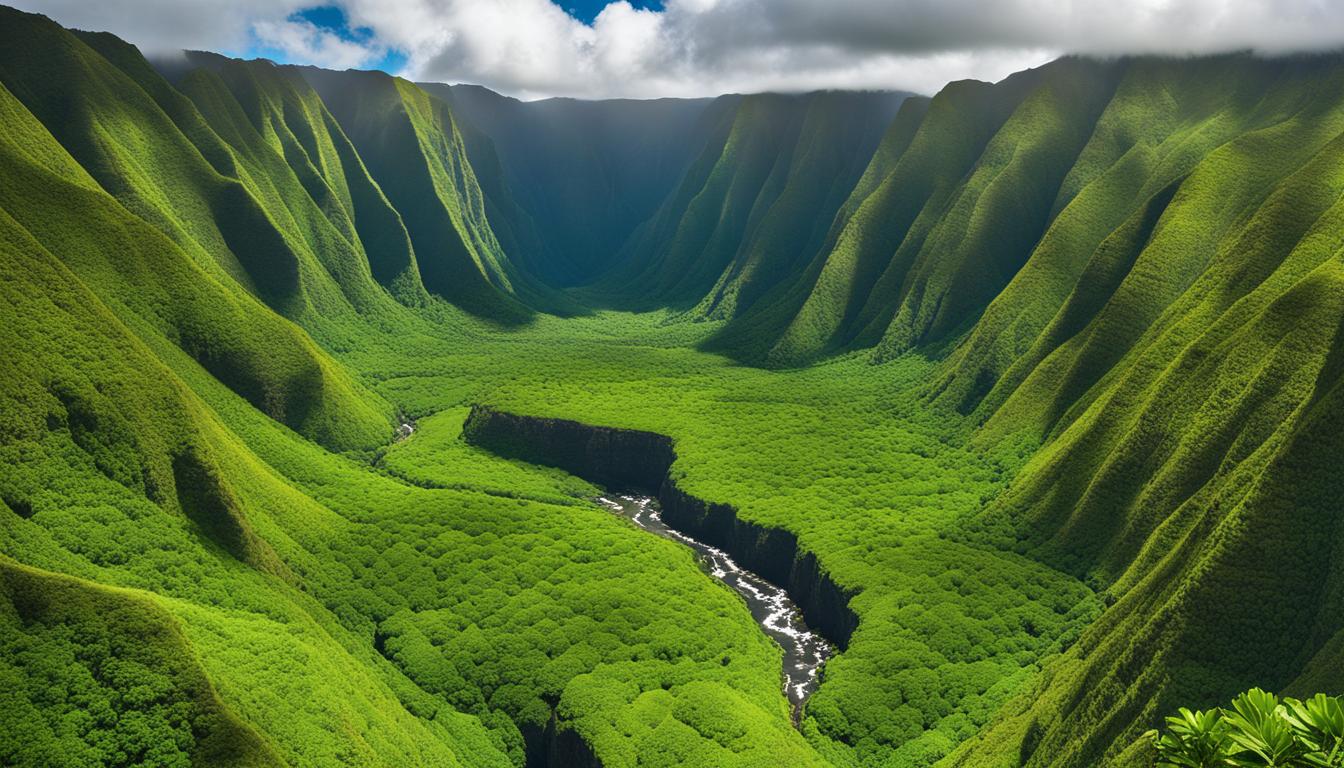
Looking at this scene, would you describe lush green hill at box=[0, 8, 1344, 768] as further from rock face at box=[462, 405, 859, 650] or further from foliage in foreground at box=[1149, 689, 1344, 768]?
foliage in foreground at box=[1149, 689, 1344, 768]

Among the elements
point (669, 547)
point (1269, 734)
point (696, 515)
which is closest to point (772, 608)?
point (669, 547)

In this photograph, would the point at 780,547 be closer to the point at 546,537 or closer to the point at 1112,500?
the point at 546,537

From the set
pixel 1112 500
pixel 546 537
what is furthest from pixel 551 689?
pixel 1112 500

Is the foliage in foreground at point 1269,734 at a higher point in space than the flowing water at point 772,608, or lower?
higher

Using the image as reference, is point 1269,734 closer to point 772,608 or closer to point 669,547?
point 772,608

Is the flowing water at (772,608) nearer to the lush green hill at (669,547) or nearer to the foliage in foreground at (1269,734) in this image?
the lush green hill at (669,547)

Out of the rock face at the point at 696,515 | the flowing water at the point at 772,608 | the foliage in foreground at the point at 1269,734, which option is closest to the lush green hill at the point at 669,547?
the rock face at the point at 696,515

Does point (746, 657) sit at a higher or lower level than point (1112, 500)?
lower
